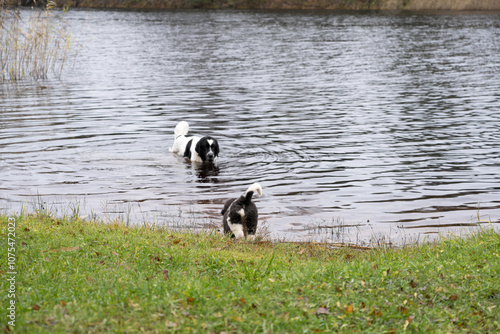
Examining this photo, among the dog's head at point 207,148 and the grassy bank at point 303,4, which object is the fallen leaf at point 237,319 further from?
the grassy bank at point 303,4

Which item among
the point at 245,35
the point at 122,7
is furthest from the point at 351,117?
the point at 122,7

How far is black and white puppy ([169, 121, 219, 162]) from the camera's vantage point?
1335 cm

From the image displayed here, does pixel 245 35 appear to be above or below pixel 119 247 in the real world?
above

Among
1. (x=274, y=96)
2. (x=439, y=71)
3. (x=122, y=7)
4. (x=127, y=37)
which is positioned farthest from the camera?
(x=122, y=7)

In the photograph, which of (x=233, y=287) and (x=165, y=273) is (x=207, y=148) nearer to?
(x=165, y=273)

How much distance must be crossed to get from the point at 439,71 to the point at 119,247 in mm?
23982

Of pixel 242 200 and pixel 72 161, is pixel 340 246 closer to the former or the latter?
pixel 242 200

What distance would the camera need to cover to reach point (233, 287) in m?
5.76

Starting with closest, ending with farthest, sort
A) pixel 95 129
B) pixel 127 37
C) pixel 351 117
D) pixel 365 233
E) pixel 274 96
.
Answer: pixel 365 233
pixel 95 129
pixel 351 117
pixel 274 96
pixel 127 37

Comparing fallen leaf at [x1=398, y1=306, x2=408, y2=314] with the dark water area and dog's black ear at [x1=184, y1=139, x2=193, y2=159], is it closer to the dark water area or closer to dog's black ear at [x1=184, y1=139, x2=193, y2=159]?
the dark water area

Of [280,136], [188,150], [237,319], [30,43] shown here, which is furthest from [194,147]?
[30,43]

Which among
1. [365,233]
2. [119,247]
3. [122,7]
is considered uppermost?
[122,7]

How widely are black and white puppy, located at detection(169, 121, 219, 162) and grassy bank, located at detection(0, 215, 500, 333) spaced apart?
5897 millimetres

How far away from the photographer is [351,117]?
1862cm
